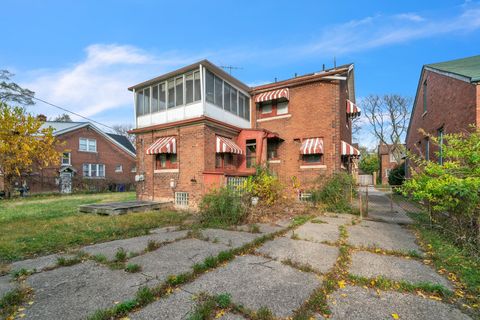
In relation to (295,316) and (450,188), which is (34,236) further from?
(450,188)

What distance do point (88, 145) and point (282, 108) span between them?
2502 centimetres

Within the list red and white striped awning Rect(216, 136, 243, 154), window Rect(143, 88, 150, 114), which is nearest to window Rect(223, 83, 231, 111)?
red and white striped awning Rect(216, 136, 243, 154)

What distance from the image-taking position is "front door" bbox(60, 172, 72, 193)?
2426 centimetres

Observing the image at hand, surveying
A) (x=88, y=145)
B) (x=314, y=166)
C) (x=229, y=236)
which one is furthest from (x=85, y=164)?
(x=229, y=236)

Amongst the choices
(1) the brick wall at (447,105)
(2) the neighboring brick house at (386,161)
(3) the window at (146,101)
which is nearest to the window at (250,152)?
(3) the window at (146,101)

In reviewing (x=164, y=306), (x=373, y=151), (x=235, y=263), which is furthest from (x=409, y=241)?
(x=373, y=151)

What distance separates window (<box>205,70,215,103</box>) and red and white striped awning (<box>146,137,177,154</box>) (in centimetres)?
276

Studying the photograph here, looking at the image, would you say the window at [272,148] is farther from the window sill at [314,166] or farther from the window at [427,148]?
the window at [427,148]

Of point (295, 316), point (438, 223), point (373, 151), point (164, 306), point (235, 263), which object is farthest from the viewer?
point (373, 151)

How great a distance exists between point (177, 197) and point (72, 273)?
7.83 m

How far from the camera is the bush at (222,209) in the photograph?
7.80m

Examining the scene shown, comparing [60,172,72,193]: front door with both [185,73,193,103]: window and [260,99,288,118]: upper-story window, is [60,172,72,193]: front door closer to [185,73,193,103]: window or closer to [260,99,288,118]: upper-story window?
[185,73,193,103]: window

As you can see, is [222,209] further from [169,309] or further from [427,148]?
[427,148]

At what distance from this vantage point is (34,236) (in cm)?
633
